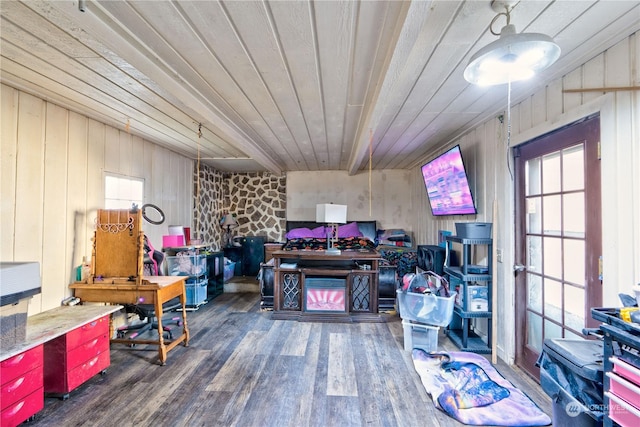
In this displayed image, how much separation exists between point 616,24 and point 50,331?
12.4ft

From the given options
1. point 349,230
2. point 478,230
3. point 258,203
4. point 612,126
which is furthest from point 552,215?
point 258,203

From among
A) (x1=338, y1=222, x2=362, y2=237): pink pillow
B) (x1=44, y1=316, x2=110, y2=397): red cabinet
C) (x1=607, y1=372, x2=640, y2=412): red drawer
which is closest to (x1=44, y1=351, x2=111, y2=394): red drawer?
(x1=44, y1=316, x2=110, y2=397): red cabinet

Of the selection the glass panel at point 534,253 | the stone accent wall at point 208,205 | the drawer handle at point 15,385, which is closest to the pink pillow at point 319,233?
the stone accent wall at point 208,205

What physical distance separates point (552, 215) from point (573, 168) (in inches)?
15.4

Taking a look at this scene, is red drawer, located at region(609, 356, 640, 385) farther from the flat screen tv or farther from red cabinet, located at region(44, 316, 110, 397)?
red cabinet, located at region(44, 316, 110, 397)

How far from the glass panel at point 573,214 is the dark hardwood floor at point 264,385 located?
124 centimetres

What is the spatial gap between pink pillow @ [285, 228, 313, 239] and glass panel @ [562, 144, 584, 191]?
4225 millimetres

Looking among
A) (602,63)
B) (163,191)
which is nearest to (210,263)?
(163,191)

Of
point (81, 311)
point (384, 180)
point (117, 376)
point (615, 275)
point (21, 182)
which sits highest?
point (384, 180)

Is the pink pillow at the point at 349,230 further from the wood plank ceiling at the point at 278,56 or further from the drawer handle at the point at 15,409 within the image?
the drawer handle at the point at 15,409

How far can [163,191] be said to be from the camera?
4.03 metres

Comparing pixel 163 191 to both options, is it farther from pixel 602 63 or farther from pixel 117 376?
pixel 602 63

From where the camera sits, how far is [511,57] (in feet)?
4.30

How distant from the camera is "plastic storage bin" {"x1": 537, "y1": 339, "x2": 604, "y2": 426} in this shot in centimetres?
120
